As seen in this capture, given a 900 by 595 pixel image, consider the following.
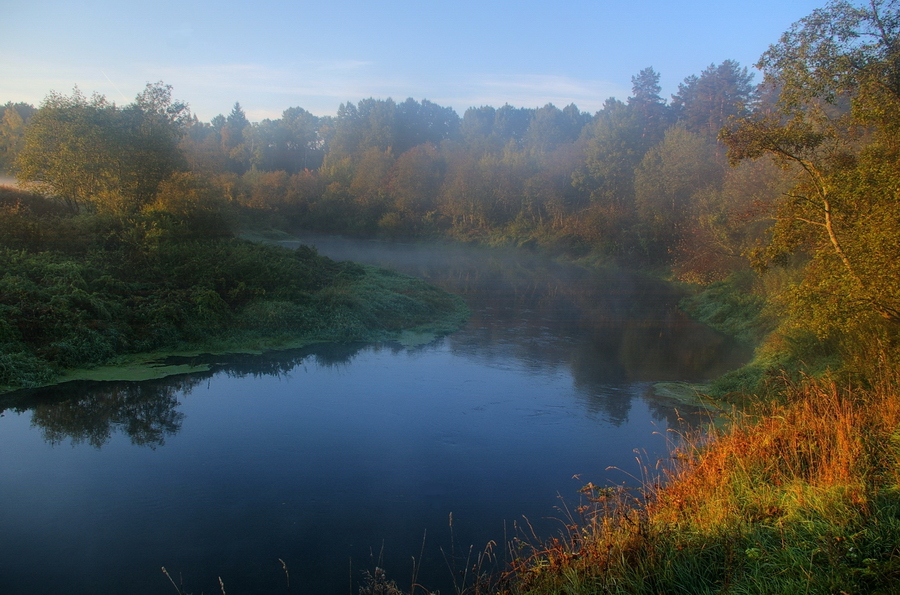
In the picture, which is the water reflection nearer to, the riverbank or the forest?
the riverbank

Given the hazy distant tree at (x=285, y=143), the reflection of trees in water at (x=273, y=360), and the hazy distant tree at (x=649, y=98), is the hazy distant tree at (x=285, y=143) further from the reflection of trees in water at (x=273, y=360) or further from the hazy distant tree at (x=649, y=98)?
the reflection of trees in water at (x=273, y=360)

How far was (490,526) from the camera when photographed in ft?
22.0

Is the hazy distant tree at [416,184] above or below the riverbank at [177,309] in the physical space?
above

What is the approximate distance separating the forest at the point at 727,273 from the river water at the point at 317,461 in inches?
55.9

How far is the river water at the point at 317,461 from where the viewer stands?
5898 millimetres

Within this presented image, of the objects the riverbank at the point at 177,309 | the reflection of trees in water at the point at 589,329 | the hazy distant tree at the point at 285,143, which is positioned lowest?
the reflection of trees in water at the point at 589,329

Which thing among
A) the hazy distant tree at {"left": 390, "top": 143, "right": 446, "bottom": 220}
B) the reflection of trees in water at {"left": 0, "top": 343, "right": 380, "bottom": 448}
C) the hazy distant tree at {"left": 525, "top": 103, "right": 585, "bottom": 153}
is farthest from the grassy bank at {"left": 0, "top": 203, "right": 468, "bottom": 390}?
the hazy distant tree at {"left": 525, "top": 103, "right": 585, "bottom": 153}

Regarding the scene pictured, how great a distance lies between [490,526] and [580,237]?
3913 cm

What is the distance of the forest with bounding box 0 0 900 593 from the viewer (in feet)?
15.0

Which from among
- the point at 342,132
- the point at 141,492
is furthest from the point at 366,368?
the point at 342,132

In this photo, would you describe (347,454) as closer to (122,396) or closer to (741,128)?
(122,396)

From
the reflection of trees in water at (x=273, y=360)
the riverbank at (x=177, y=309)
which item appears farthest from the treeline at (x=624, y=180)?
the reflection of trees in water at (x=273, y=360)

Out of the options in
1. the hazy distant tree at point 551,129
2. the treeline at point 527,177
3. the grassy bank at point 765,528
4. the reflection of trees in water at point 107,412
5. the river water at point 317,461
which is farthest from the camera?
the hazy distant tree at point 551,129

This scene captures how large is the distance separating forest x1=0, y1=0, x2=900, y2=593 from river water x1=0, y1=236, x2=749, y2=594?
4.66 ft
